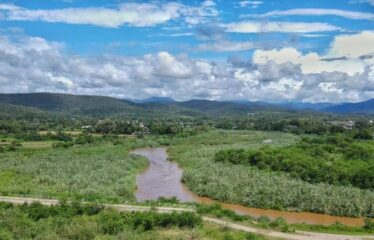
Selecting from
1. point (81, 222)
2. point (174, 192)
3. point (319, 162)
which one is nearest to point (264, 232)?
A: point (81, 222)

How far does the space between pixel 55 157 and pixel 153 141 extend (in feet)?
137

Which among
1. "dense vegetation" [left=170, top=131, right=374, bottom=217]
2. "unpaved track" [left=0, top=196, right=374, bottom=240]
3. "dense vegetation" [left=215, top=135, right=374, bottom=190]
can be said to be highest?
"dense vegetation" [left=215, top=135, right=374, bottom=190]

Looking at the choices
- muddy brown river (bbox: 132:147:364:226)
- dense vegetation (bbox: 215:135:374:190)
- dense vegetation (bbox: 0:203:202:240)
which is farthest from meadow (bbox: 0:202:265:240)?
dense vegetation (bbox: 215:135:374:190)

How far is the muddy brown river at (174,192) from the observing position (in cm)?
4034

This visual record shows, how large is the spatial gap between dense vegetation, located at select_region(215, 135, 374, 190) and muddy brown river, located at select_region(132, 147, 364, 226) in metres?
8.67

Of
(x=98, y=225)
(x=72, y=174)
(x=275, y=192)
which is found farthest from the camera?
(x=72, y=174)

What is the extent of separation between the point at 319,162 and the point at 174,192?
1868 centimetres

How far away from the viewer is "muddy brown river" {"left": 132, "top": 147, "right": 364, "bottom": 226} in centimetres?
4034

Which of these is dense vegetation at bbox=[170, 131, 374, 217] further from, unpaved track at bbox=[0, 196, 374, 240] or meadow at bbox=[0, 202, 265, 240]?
meadow at bbox=[0, 202, 265, 240]

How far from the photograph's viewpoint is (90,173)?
5816 centimetres

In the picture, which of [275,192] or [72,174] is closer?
[275,192]

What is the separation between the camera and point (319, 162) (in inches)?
2261

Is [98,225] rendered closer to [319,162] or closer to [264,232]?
[264,232]

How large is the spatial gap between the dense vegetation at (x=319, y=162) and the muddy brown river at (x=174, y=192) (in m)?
8.67
